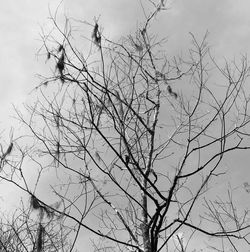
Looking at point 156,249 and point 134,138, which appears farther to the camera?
point 134,138

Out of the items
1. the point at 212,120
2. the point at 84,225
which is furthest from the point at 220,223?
the point at 84,225

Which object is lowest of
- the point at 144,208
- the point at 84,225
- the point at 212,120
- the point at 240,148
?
the point at 84,225

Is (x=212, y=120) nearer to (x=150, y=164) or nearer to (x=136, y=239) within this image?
(x=150, y=164)

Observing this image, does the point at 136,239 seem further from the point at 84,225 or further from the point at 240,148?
the point at 240,148

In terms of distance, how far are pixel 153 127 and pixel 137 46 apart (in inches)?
52.7

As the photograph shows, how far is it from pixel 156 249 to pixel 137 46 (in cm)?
327

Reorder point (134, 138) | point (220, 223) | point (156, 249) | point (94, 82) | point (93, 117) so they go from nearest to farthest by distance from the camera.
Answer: point (156, 249) → point (93, 117) → point (94, 82) → point (134, 138) → point (220, 223)

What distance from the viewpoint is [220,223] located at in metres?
8.37

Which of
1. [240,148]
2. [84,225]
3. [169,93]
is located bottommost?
[84,225]

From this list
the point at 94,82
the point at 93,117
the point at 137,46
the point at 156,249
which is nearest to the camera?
the point at 156,249

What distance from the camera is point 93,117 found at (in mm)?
4734

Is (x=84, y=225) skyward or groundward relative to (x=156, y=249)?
skyward

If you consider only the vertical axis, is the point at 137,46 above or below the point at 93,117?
above

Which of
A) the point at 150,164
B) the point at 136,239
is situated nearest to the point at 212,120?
the point at 150,164
